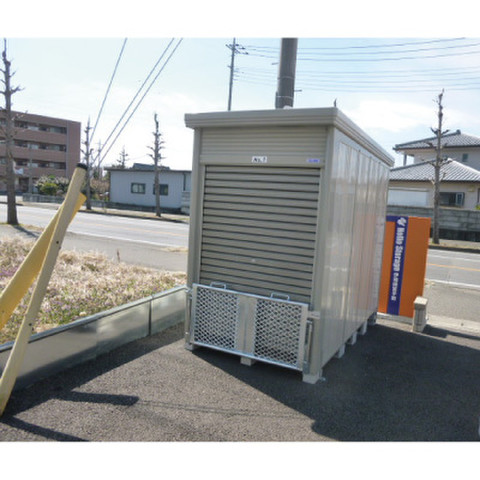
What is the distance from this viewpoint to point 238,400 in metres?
3.85

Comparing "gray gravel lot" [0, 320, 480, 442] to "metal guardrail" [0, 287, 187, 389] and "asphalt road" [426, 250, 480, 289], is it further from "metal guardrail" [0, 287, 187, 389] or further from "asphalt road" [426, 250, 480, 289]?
"asphalt road" [426, 250, 480, 289]

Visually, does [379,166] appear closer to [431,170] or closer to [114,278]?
[114,278]

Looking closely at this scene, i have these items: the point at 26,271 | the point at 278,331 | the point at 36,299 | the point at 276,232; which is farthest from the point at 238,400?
the point at 26,271

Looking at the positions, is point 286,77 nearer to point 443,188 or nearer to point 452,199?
point 443,188

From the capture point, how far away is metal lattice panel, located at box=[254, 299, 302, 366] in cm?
432

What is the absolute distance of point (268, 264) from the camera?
176 inches

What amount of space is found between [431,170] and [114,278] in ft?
88.7

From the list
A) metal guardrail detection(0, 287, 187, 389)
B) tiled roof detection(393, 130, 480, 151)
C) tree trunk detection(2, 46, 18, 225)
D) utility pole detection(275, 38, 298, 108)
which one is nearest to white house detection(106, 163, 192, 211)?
tree trunk detection(2, 46, 18, 225)


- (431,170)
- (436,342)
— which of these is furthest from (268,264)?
(431,170)

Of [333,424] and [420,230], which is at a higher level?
[420,230]

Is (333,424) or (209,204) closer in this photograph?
(333,424)

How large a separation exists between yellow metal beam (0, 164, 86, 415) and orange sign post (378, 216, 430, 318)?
15.9 ft

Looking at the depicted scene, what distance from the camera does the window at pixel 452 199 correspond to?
87.6 ft

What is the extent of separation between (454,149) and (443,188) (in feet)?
27.0
